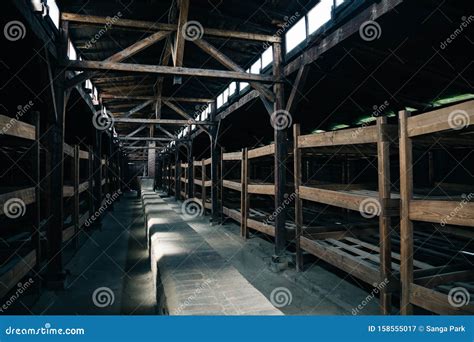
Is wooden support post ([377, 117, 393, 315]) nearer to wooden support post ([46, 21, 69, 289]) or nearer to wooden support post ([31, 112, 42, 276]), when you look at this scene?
wooden support post ([31, 112, 42, 276])

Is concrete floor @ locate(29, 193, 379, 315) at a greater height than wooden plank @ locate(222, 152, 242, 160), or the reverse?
wooden plank @ locate(222, 152, 242, 160)

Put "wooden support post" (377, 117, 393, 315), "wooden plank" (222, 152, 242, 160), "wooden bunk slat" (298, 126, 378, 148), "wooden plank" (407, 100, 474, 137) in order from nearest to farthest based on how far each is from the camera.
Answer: "wooden plank" (407, 100, 474, 137)
"wooden support post" (377, 117, 393, 315)
"wooden bunk slat" (298, 126, 378, 148)
"wooden plank" (222, 152, 242, 160)

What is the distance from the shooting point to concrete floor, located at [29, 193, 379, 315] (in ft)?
14.5

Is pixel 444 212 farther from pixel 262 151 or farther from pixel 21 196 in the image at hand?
pixel 21 196

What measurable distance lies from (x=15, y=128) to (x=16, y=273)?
6.14 ft

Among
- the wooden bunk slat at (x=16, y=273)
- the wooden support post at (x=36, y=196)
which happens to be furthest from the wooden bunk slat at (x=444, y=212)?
the wooden support post at (x=36, y=196)

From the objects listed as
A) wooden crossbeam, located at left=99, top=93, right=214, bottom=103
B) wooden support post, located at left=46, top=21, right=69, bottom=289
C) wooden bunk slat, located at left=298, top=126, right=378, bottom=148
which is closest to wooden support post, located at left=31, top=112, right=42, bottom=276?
wooden support post, located at left=46, top=21, right=69, bottom=289

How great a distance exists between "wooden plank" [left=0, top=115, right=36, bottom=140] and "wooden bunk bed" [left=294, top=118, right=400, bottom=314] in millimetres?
4171

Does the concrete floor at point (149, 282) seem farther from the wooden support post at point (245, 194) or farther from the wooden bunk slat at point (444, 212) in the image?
the wooden bunk slat at point (444, 212)

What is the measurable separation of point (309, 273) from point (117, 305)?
3.49 m

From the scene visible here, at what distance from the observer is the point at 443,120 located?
9.30ft

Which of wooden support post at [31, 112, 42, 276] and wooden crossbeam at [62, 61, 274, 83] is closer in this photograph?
wooden support post at [31, 112, 42, 276]

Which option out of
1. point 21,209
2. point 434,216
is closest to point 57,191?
point 21,209

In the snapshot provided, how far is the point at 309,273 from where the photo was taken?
5.46 meters
